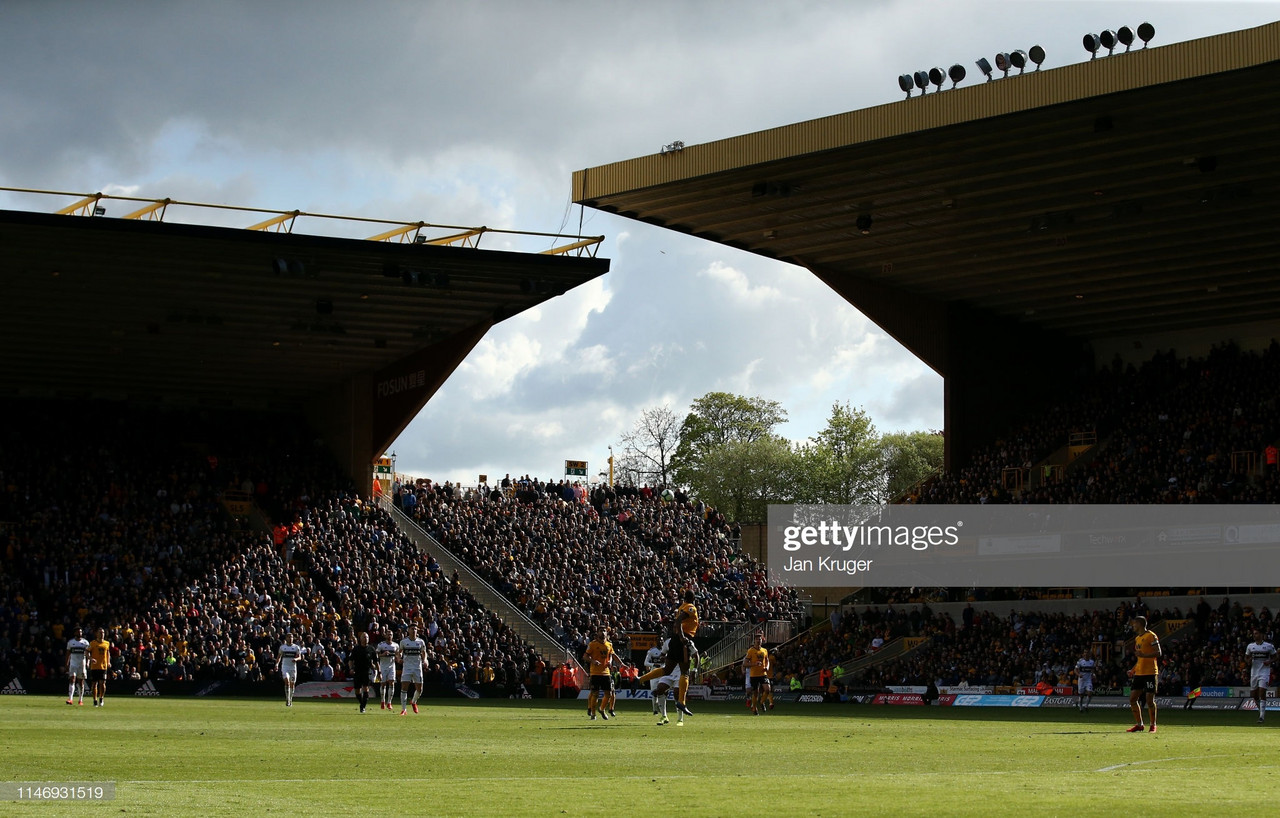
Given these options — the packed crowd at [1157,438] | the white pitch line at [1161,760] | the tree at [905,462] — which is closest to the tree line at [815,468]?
the tree at [905,462]

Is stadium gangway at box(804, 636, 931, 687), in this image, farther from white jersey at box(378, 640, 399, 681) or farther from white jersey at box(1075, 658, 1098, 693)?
white jersey at box(378, 640, 399, 681)

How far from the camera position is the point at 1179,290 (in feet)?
160

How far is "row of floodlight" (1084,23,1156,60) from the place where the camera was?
33594 millimetres

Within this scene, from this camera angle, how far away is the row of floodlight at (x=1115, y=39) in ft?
110

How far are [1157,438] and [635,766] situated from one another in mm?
35068

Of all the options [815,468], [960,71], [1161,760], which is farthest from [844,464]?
[1161,760]

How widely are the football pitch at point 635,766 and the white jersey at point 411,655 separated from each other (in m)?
1.97

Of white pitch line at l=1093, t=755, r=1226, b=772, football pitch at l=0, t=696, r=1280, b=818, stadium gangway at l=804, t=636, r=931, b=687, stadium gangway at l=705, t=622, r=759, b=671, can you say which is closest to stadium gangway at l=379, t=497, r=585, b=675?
stadium gangway at l=705, t=622, r=759, b=671

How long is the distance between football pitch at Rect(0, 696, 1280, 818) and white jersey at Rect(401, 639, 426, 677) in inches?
77.5

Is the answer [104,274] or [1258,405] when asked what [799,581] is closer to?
[1258,405]

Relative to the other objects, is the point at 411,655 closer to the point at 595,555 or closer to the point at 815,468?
the point at 595,555

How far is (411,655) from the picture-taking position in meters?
29.4

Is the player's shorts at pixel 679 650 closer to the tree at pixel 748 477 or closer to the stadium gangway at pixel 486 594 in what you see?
the stadium gangway at pixel 486 594

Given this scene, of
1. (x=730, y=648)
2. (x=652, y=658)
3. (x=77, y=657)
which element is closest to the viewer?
(x=77, y=657)
